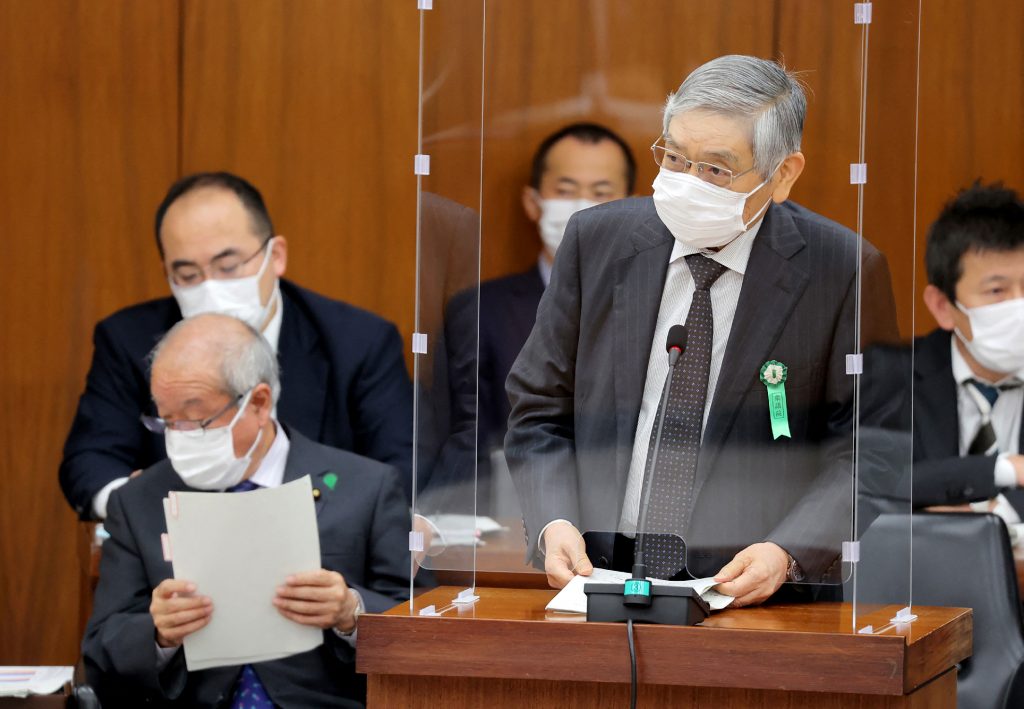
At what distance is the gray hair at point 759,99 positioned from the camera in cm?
221

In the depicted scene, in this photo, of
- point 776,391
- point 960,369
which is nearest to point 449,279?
point 776,391

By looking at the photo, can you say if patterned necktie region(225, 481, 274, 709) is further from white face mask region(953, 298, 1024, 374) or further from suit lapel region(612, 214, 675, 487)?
white face mask region(953, 298, 1024, 374)

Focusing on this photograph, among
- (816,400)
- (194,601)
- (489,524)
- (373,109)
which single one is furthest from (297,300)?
(816,400)

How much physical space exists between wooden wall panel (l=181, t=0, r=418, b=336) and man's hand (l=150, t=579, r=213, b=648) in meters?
2.38

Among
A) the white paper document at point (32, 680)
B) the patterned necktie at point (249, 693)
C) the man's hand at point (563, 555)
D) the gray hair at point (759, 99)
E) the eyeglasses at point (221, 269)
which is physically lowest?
the patterned necktie at point (249, 693)

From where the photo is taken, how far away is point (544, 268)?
93.0 inches

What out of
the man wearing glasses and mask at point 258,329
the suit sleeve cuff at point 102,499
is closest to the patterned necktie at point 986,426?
the man wearing glasses and mask at point 258,329

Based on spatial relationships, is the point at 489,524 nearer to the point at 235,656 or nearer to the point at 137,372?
the point at 235,656

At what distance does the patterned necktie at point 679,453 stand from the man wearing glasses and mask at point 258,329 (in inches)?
78.5

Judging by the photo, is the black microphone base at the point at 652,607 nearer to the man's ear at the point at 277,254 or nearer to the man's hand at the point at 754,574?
the man's hand at the point at 754,574

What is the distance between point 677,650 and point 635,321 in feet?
1.70

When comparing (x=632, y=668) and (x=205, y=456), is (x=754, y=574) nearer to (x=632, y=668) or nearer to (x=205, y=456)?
(x=632, y=668)

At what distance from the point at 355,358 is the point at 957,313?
64.7 inches

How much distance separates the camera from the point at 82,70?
531cm
